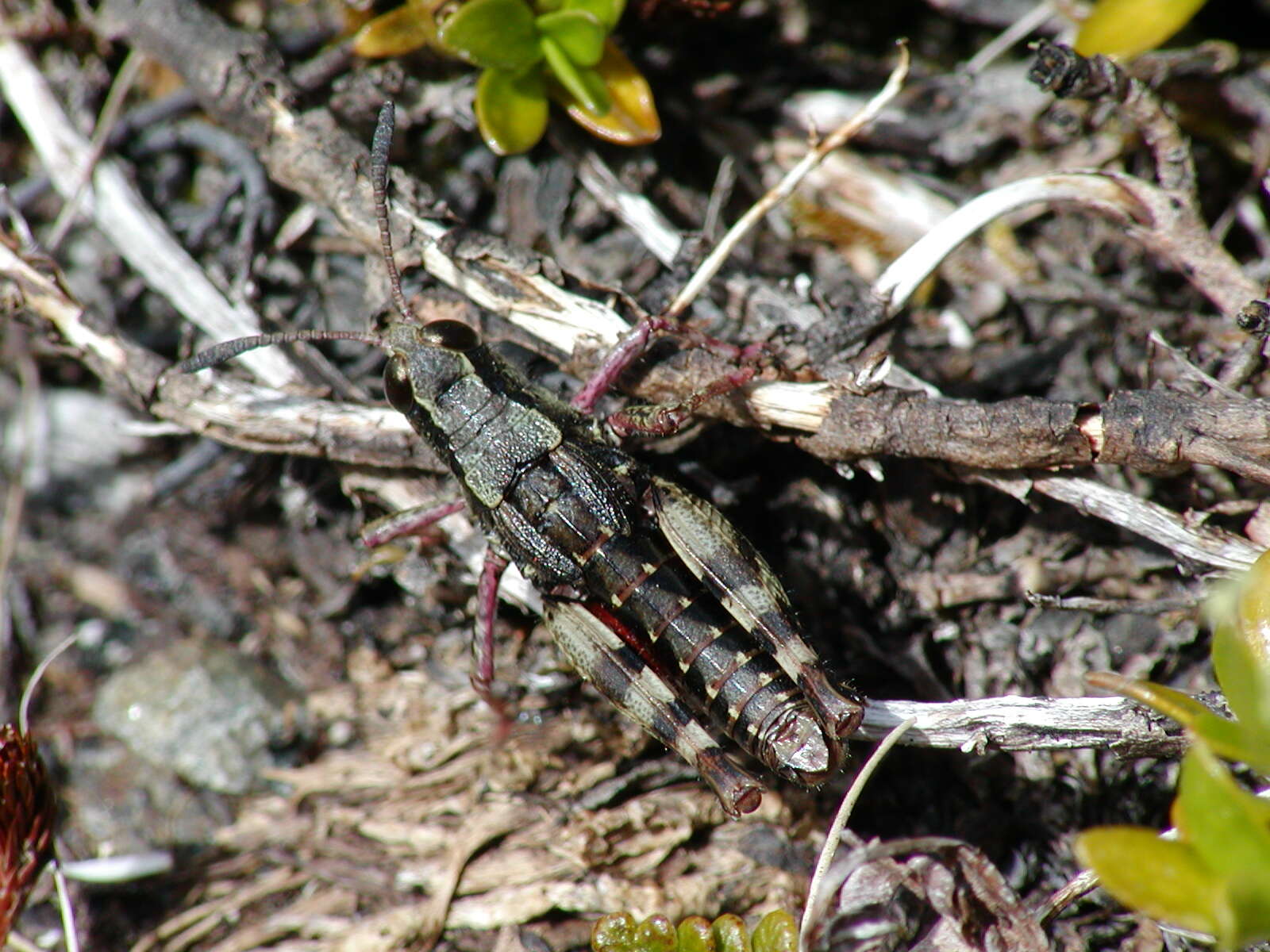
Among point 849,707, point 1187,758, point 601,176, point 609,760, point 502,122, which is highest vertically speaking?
point 502,122

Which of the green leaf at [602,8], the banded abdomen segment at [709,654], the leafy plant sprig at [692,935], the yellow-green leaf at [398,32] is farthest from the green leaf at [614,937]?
the yellow-green leaf at [398,32]

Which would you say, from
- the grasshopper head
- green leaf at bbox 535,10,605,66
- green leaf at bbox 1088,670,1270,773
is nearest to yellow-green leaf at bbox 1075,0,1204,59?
green leaf at bbox 535,10,605,66

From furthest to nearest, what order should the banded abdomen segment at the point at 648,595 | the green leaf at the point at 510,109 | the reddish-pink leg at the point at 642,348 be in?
the green leaf at the point at 510,109 → the reddish-pink leg at the point at 642,348 → the banded abdomen segment at the point at 648,595

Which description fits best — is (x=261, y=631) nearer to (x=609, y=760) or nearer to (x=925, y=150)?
(x=609, y=760)

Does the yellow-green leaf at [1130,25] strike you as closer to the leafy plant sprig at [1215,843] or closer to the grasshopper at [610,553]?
the grasshopper at [610,553]

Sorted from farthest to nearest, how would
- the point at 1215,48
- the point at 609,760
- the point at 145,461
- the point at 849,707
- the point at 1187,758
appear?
the point at 145,461, the point at 1215,48, the point at 609,760, the point at 849,707, the point at 1187,758

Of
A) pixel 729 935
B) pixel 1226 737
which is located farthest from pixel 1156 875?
pixel 729 935

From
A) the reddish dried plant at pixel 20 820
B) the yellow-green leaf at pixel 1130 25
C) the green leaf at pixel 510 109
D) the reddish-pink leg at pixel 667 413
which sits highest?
the green leaf at pixel 510 109

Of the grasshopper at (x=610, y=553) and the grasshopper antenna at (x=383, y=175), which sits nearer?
the grasshopper at (x=610, y=553)

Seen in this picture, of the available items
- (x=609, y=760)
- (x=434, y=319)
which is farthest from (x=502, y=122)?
(x=609, y=760)
